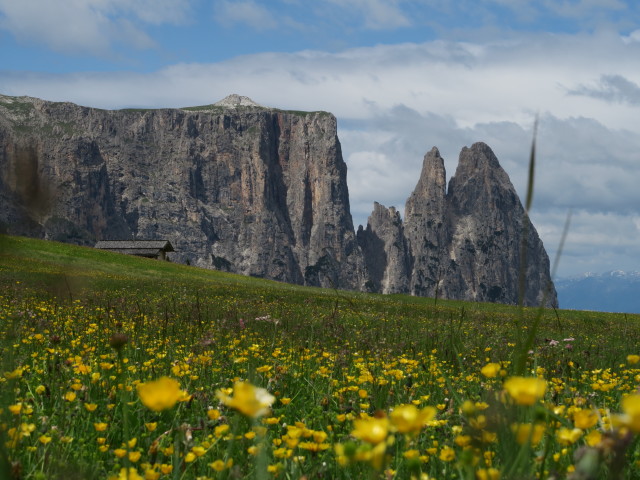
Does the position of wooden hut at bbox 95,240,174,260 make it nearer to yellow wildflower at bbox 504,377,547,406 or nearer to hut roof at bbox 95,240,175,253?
hut roof at bbox 95,240,175,253

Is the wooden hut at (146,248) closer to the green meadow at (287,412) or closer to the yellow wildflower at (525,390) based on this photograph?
the green meadow at (287,412)

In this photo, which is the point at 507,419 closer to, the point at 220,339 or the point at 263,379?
the point at 263,379

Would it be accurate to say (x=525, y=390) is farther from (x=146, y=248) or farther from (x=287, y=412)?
(x=146, y=248)

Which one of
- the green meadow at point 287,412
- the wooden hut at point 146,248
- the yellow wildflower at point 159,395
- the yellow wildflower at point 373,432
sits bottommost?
the wooden hut at point 146,248

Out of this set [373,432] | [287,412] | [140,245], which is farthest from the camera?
[140,245]

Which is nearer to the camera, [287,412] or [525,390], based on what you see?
[525,390]

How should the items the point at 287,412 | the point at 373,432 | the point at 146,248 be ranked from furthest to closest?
the point at 146,248, the point at 287,412, the point at 373,432

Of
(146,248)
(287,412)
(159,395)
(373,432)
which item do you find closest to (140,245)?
(146,248)

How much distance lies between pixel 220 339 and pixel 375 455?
8.06 meters

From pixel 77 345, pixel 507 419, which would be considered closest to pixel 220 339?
pixel 77 345

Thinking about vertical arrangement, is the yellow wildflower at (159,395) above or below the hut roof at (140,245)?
above

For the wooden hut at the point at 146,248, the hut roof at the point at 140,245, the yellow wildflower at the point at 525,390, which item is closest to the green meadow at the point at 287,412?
the yellow wildflower at the point at 525,390

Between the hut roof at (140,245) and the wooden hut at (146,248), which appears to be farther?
the hut roof at (140,245)

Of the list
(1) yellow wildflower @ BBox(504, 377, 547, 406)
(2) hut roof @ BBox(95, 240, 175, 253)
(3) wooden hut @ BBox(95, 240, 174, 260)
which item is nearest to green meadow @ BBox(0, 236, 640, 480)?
(1) yellow wildflower @ BBox(504, 377, 547, 406)
